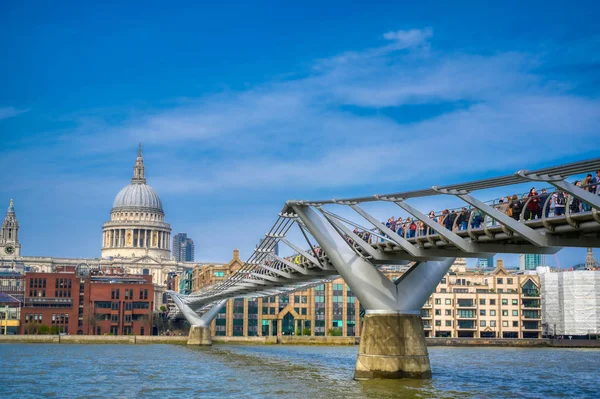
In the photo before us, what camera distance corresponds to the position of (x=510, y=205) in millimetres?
32250

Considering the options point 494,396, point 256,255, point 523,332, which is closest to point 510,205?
point 494,396

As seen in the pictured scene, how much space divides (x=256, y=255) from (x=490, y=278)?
79.7m

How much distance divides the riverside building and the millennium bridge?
66.8 m

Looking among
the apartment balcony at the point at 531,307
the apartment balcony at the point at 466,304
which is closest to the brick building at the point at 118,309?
the apartment balcony at the point at 466,304

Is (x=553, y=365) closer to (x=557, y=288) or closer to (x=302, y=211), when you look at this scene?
(x=302, y=211)

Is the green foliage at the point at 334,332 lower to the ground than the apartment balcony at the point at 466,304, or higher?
lower

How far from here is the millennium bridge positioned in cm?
2940

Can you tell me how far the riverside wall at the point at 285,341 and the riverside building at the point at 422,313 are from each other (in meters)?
8.01

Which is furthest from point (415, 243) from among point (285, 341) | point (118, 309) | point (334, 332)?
point (118, 309)

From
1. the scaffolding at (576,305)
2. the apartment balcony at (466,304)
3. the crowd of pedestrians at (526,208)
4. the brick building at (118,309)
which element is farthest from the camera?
the brick building at (118,309)

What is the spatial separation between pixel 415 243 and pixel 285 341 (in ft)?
276

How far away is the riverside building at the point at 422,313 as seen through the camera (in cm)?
13238

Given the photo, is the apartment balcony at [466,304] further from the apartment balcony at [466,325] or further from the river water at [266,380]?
the river water at [266,380]

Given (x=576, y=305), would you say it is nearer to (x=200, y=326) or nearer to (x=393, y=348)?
(x=200, y=326)
